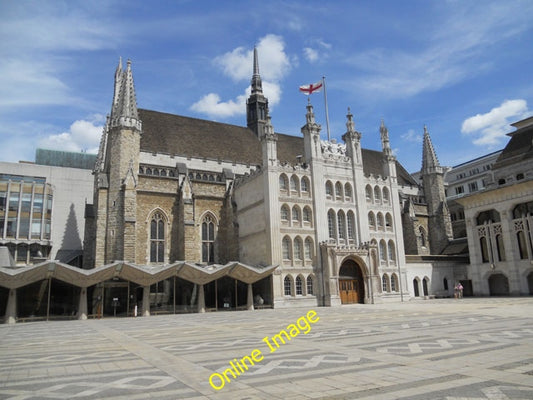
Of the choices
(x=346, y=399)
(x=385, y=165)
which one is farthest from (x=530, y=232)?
(x=346, y=399)

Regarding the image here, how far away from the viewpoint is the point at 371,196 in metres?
44.0

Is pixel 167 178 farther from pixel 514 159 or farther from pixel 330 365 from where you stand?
pixel 514 159

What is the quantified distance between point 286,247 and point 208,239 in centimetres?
878

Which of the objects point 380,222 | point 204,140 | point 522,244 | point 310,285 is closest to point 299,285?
point 310,285

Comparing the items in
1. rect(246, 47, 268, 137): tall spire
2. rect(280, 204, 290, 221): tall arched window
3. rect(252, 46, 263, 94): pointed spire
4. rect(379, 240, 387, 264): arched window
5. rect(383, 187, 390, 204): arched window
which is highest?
rect(252, 46, 263, 94): pointed spire

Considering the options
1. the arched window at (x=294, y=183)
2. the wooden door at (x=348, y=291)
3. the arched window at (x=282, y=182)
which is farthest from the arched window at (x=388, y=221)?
the arched window at (x=282, y=182)

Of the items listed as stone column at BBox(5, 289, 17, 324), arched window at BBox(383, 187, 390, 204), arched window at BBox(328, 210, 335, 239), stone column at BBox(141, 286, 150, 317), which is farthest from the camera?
arched window at BBox(383, 187, 390, 204)

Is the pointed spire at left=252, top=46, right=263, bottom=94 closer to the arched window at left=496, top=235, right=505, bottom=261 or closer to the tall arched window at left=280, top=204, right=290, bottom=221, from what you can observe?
the tall arched window at left=280, top=204, right=290, bottom=221

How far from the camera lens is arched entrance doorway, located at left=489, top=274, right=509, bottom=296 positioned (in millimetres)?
45116

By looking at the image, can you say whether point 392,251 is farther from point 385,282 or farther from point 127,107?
point 127,107

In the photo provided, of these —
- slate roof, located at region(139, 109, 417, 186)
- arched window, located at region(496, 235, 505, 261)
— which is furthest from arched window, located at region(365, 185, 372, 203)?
arched window, located at region(496, 235, 505, 261)

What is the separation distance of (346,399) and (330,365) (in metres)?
2.91

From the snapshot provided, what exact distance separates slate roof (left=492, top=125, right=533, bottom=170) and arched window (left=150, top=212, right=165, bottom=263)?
39.3m

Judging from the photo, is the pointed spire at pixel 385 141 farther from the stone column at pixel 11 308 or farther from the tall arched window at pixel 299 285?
the stone column at pixel 11 308
